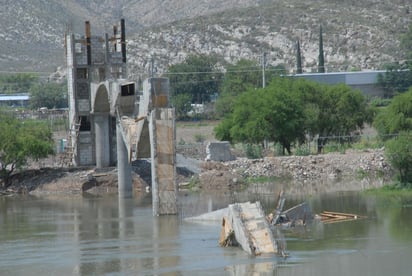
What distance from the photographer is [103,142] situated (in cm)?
6788

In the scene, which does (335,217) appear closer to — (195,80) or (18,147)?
(18,147)

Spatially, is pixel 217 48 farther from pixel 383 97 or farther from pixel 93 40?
pixel 93 40

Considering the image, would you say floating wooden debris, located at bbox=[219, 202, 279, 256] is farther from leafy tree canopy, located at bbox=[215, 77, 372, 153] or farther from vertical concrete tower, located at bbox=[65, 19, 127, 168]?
leafy tree canopy, located at bbox=[215, 77, 372, 153]

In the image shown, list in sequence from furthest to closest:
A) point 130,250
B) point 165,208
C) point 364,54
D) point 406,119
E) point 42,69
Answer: point 42,69 → point 364,54 → point 406,119 → point 165,208 → point 130,250

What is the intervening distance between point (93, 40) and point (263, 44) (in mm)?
91559

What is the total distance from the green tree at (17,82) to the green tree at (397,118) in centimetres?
9396

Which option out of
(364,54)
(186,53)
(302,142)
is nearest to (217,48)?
(186,53)

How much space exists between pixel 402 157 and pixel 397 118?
1617cm

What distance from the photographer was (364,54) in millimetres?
154375

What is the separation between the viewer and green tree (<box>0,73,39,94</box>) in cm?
16162

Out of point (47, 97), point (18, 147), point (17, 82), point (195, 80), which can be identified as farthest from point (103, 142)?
point (17, 82)

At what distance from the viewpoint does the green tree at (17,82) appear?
16162 cm

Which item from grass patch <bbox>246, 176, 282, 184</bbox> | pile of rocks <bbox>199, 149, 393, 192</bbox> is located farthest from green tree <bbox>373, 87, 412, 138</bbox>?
grass patch <bbox>246, 176, 282, 184</bbox>

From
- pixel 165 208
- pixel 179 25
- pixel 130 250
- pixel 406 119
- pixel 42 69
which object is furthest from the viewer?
pixel 42 69
